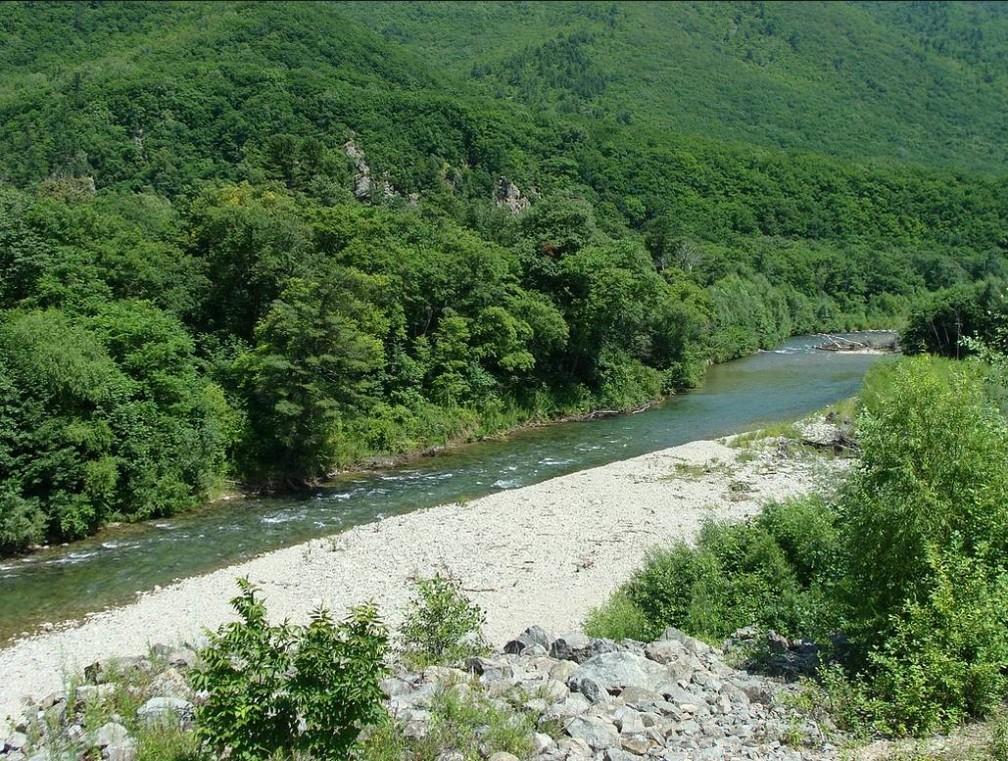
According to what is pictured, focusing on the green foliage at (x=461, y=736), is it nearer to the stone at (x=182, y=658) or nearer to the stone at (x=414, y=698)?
the stone at (x=414, y=698)

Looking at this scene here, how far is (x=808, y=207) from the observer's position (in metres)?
136

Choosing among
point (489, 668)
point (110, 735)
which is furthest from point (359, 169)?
point (110, 735)

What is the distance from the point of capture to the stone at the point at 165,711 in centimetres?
1013

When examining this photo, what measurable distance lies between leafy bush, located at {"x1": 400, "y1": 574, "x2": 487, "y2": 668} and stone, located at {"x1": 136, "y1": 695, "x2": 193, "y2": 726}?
133 inches

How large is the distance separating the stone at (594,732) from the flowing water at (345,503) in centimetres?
1323

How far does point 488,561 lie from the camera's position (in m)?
20.5

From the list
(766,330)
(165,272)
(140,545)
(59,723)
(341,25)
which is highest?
(341,25)

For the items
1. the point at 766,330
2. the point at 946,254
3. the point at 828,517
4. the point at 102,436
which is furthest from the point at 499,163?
the point at 828,517

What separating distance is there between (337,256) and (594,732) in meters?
31.5

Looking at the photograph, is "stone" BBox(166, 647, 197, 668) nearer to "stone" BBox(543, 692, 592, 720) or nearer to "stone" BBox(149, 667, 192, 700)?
"stone" BBox(149, 667, 192, 700)

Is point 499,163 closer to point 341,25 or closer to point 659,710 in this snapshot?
point 341,25

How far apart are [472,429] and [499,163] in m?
84.8

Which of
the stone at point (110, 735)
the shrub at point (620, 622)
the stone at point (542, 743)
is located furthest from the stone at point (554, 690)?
the stone at point (110, 735)

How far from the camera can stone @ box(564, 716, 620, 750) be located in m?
9.51
